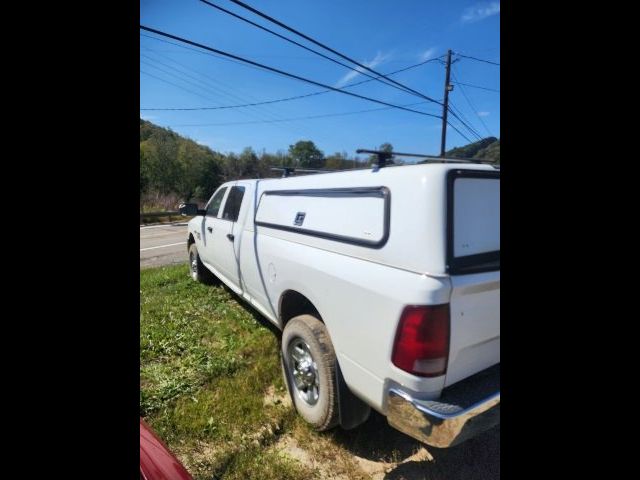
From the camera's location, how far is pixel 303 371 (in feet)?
8.68

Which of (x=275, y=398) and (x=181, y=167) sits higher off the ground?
(x=181, y=167)

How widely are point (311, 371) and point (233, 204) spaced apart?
2571mm

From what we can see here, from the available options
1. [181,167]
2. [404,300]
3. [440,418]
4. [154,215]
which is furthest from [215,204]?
[181,167]

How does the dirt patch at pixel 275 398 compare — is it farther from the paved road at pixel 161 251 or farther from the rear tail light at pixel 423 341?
the paved road at pixel 161 251

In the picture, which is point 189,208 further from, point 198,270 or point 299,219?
point 299,219

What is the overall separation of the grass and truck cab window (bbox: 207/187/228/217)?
1.75 meters

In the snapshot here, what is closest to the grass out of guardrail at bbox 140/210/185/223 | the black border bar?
the black border bar

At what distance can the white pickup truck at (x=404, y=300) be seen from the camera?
5.81 ft
